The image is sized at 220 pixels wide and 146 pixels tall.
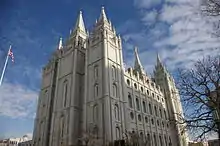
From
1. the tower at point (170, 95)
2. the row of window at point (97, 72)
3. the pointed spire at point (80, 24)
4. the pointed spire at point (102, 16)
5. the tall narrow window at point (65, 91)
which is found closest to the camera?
the row of window at point (97, 72)

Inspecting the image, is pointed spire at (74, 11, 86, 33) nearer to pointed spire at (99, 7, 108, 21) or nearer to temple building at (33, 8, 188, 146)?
temple building at (33, 8, 188, 146)

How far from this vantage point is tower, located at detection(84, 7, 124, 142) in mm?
34656

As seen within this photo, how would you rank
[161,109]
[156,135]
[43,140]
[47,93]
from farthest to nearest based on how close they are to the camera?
1. [161,109]
2. [47,93]
3. [156,135]
4. [43,140]

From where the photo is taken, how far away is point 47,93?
2020 inches

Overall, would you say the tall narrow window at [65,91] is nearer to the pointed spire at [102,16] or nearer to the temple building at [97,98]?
the temple building at [97,98]

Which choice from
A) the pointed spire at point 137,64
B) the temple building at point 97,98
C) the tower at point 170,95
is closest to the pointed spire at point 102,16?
the temple building at point 97,98

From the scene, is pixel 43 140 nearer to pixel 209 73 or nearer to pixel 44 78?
pixel 44 78

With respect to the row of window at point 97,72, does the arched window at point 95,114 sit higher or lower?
lower

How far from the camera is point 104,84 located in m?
37.9

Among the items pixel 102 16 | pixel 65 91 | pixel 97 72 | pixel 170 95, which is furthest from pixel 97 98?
pixel 170 95

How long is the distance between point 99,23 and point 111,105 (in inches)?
872

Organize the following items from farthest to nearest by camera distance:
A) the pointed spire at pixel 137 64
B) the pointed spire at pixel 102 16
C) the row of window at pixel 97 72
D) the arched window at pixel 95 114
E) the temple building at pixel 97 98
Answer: the pointed spire at pixel 137 64, the pointed spire at pixel 102 16, the row of window at pixel 97 72, the temple building at pixel 97 98, the arched window at pixel 95 114

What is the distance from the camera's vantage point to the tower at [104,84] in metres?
34.7

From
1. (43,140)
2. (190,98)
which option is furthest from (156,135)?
(190,98)
